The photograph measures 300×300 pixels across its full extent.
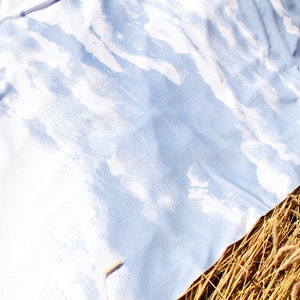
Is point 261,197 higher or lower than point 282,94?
lower

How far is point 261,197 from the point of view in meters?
1.25

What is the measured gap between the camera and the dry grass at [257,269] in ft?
3.62

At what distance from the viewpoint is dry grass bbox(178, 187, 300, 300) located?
1104 millimetres

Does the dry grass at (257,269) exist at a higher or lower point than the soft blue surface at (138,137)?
lower

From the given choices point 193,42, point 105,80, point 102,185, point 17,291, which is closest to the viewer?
point 17,291

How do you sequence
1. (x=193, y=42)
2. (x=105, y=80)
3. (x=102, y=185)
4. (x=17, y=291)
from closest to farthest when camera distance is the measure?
(x=17, y=291) < (x=102, y=185) < (x=105, y=80) < (x=193, y=42)

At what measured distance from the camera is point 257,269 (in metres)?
1.16

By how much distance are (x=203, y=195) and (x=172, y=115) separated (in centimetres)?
21

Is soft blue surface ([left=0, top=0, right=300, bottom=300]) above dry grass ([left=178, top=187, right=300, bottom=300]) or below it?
above

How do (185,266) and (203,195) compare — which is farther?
(203,195)

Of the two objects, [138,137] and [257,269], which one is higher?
[138,137]

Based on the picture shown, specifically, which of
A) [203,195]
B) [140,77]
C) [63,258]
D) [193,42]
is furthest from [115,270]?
[193,42]

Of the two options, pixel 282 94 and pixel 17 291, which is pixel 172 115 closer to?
pixel 282 94

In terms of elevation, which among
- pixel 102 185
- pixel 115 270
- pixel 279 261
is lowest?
pixel 279 261
